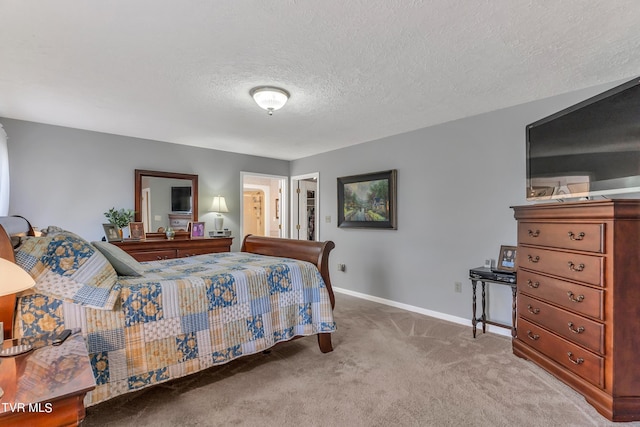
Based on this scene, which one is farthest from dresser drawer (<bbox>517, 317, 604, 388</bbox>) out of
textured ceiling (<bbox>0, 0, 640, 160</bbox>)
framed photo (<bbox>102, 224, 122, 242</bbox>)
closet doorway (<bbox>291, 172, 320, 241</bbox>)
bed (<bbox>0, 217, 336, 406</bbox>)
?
framed photo (<bbox>102, 224, 122, 242</bbox>)

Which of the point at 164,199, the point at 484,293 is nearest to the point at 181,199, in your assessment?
the point at 164,199

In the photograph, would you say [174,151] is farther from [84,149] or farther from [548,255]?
[548,255]

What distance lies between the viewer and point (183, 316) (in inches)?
A: 76.1

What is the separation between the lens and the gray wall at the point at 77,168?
3.60 m

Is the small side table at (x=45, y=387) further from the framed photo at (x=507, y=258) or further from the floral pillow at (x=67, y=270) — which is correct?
the framed photo at (x=507, y=258)

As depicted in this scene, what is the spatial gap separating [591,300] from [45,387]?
9.10ft

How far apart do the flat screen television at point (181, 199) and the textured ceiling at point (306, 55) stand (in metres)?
1.45

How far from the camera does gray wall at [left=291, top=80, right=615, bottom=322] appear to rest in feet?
10.4

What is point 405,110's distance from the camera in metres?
3.27

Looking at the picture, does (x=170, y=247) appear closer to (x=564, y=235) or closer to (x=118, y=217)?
(x=118, y=217)

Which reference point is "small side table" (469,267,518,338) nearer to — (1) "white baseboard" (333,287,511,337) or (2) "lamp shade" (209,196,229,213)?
(1) "white baseboard" (333,287,511,337)

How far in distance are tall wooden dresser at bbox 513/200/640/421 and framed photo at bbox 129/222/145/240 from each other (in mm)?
4476

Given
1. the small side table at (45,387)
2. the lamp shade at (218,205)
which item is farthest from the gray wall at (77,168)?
the small side table at (45,387)

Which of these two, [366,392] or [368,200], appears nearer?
[366,392]
